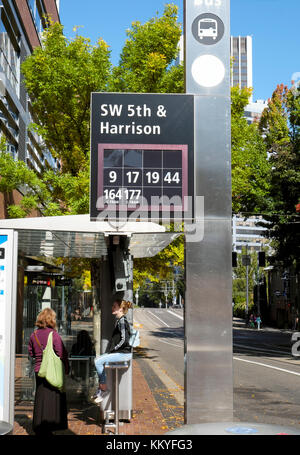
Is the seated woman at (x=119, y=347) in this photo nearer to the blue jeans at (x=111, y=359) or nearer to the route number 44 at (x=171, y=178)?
the blue jeans at (x=111, y=359)

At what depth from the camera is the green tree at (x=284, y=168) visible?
94.0ft

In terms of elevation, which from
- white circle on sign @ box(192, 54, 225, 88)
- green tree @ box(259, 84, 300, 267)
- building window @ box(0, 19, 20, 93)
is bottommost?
white circle on sign @ box(192, 54, 225, 88)

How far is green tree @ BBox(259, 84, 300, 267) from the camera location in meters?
28.7

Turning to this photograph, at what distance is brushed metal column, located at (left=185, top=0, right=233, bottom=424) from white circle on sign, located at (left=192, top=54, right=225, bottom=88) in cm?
8

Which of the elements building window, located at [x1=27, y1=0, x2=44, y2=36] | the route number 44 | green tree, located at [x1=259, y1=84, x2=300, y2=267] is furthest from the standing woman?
building window, located at [x1=27, y1=0, x2=44, y2=36]

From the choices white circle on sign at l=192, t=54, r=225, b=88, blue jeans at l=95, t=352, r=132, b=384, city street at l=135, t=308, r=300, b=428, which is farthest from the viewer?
city street at l=135, t=308, r=300, b=428

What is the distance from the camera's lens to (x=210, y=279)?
6629 millimetres

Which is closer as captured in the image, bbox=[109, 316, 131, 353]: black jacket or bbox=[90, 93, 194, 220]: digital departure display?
bbox=[90, 93, 194, 220]: digital departure display

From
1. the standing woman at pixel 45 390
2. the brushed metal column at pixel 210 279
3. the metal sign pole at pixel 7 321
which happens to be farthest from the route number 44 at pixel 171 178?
the standing woman at pixel 45 390

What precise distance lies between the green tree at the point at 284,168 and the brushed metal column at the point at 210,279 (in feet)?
72.9

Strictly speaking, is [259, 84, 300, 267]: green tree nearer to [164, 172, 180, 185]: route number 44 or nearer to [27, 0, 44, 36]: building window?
[27, 0, 44, 36]: building window

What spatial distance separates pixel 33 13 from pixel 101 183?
26.5 meters
